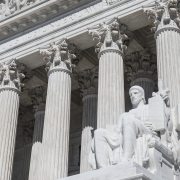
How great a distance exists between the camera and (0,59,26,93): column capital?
90.2 ft

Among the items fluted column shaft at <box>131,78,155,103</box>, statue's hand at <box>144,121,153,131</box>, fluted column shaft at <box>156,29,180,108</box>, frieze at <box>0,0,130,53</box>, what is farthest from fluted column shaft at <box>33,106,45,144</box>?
statue's hand at <box>144,121,153,131</box>

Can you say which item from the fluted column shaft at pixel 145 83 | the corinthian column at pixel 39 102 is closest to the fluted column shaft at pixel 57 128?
the fluted column shaft at pixel 145 83

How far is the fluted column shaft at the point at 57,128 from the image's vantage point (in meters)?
22.7

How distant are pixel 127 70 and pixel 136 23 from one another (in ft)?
14.0

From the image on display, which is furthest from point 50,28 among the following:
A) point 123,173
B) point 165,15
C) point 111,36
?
point 123,173

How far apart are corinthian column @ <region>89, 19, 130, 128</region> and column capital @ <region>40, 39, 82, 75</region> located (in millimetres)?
1883

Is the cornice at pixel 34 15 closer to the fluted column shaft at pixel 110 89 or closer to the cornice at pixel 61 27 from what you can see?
the cornice at pixel 61 27

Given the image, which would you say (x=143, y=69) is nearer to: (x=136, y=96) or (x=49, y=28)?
(x=49, y=28)

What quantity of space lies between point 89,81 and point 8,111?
620cm

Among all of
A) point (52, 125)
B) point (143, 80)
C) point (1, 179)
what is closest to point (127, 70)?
point (143, 80)

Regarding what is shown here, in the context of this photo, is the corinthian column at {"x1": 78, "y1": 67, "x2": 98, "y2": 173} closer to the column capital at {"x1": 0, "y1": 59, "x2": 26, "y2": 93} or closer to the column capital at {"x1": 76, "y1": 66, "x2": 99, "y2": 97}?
the column capital at {"x1": 76, "y1": 66, "x2": 99, "y2": 97}

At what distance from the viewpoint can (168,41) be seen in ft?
71.5

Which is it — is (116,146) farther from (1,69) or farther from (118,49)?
(1,69)

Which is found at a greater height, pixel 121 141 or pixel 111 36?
pixel 111 36
